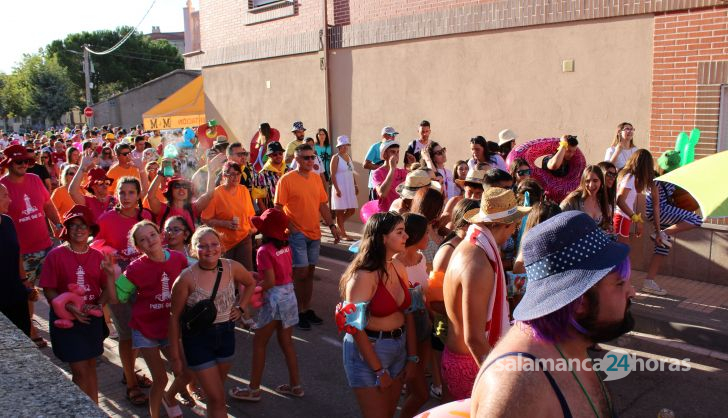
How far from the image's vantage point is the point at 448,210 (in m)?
6.42

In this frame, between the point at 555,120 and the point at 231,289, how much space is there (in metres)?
6.51

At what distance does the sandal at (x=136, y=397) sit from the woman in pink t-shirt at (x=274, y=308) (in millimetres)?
750

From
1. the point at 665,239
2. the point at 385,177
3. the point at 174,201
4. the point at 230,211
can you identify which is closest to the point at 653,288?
the point at 665,239

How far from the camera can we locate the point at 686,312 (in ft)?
23.4

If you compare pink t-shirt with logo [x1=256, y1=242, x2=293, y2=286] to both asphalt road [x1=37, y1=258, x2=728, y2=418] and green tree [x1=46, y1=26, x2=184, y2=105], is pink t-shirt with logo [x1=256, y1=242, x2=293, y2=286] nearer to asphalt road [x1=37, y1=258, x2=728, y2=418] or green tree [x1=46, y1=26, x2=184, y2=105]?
asphalt road [x1=37, y1=258, x2=728, y2=418]

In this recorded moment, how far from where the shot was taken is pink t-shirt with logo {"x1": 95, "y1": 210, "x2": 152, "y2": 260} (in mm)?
5891

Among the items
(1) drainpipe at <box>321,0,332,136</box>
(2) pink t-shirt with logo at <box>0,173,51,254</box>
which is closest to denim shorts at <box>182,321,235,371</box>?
(2) pink t-shirt with logo at <box>0,173,51,254</box>

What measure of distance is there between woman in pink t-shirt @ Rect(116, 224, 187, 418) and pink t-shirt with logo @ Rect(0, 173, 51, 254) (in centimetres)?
266

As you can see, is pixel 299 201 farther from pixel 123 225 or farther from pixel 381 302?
pixel 381 302

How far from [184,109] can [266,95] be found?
3.97 meters

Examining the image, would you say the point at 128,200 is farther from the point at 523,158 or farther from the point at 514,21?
the point at 514,21

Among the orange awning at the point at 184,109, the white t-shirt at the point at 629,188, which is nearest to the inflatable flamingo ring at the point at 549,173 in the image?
the white t-shirt at the point at 629,188

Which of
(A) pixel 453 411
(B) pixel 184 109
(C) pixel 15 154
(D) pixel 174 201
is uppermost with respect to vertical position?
(B) pixel 184 109

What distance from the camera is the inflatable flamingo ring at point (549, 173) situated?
8352 millimetres
